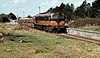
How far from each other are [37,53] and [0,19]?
319 feet

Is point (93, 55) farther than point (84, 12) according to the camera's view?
No

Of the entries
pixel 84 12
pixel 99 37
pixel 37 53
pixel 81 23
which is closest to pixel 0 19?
pixel 84 12

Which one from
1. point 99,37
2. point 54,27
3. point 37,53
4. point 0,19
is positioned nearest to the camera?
point 37,53

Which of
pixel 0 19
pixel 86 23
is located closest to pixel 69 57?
pixel 86 23

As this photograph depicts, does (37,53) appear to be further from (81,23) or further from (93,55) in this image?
(81,23)

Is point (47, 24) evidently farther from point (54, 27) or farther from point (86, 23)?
point (86, 23)

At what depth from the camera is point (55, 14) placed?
42.9 metres

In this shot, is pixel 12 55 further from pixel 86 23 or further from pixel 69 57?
pixel 86 23

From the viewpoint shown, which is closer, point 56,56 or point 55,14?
point 56,56

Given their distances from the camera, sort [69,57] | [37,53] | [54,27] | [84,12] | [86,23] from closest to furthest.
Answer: [69,57], [37,53], [54,27], [86,23], [84,12]

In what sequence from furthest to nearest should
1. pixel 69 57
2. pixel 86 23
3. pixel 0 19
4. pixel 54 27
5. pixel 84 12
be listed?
pixel 0 19 → pixel 84 12 → pixel 86 23 → pixel 54 27 → pixel 69 57

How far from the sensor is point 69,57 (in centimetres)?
1655

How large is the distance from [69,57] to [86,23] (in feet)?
104

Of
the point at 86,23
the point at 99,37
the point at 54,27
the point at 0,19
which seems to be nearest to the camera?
the point at 99,37
